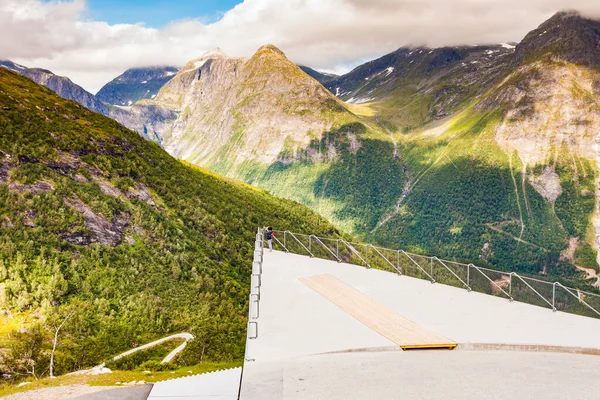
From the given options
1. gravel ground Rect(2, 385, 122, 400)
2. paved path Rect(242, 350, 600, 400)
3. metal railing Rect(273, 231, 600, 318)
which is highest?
metal railing Rect(273, 231, 600, 318)

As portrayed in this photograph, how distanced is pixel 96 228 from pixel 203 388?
7868 cm

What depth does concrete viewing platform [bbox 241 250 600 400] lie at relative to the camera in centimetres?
1883

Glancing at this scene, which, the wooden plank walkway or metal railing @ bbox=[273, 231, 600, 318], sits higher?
metal railing @ bbox=[273, 231, 600, 318]

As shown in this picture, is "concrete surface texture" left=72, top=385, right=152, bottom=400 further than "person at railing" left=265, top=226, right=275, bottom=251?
No

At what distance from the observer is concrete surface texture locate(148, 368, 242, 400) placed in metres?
18.8

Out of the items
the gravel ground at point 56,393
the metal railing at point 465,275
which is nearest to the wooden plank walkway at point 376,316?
the metal railing at point 465,275

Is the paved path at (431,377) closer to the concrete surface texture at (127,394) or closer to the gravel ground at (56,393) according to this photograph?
the concrete surface texture at (127,394)

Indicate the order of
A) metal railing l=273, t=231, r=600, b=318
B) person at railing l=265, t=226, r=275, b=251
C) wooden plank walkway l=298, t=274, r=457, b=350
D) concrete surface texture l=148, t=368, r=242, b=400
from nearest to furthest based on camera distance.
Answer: concrete surface texture l=148, t=368, r=242, b=400, wooden plank walkway l=298, t=274, r=457, b=350, metal railing l=273, t=231, r=600, b=318, person at railing l=265, t=226, r=275, b=251

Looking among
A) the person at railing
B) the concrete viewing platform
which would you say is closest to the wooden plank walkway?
the concrete viewing platform

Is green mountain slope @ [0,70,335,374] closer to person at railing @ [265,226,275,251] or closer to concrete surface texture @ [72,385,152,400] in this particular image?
person at railing @ [265,226,275,251]

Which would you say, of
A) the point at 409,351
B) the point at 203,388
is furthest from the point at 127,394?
the point at 409,351

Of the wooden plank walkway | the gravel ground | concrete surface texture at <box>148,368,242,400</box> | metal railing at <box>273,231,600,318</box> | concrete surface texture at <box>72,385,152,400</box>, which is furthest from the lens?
the gravel ground

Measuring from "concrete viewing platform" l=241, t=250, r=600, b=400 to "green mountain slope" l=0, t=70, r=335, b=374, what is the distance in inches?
2016

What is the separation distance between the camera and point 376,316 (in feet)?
92.1
